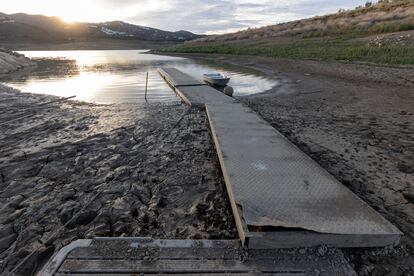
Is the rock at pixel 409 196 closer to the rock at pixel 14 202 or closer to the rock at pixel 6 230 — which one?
the rock at pixel 6 230

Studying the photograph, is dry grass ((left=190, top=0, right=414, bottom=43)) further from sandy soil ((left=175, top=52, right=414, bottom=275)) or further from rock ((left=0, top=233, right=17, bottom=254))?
rock ((left=0, top=233, right=17, bottom=254))

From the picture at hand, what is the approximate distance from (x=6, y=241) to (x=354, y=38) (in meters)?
37.6

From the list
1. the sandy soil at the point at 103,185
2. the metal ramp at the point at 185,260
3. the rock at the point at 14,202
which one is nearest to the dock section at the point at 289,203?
the metal ramp at the point at 185,260

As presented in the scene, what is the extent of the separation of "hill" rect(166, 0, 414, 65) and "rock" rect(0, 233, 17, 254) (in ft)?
68.3

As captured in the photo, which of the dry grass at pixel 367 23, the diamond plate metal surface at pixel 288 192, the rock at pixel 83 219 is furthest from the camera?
the dry grass at pixel 367 23

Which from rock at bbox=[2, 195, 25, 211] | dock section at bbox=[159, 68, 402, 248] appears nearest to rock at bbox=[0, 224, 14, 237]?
rock at bbox=[2, 195, 25, 211]

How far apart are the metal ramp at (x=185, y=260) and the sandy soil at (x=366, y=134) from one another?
1.74ft

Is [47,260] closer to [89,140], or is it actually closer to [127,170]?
[127,170]

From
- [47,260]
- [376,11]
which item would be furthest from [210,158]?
[376,11]

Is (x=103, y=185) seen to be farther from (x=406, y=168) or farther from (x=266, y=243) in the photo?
(x=406, y=168)

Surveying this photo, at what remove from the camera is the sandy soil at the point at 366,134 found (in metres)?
3.60

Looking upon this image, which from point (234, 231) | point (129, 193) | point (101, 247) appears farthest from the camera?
point (129, 193)

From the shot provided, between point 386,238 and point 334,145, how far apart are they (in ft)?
12.1

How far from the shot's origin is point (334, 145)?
21.5ft
